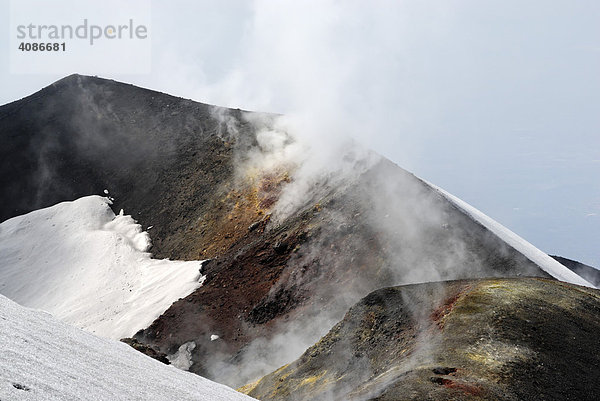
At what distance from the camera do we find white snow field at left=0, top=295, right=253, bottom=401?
8.15 metres

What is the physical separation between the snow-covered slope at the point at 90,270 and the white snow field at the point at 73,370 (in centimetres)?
1572

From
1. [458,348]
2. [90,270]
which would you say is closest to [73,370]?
[458,348]

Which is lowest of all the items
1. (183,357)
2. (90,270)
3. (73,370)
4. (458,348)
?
Result: (90,270)

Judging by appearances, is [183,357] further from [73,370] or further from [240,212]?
[73,370]

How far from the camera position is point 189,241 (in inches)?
1426

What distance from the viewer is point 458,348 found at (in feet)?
45.5

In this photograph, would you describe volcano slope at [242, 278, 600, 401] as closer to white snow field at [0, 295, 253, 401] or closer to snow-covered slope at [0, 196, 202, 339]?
white snow field at [0, 295, 253, 401]

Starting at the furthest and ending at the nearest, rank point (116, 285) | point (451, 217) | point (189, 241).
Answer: point (189, 241)
point (116, 285)
point (451, 217)

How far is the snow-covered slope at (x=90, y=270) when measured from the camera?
3000cm

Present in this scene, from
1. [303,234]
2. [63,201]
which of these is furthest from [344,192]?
[63,201]

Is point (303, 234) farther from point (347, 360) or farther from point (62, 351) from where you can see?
point (62, 351)

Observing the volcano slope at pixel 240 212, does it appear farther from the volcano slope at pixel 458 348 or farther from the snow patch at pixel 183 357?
the volcano slope at pixel 458 348

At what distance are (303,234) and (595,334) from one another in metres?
15.4

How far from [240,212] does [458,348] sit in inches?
911
